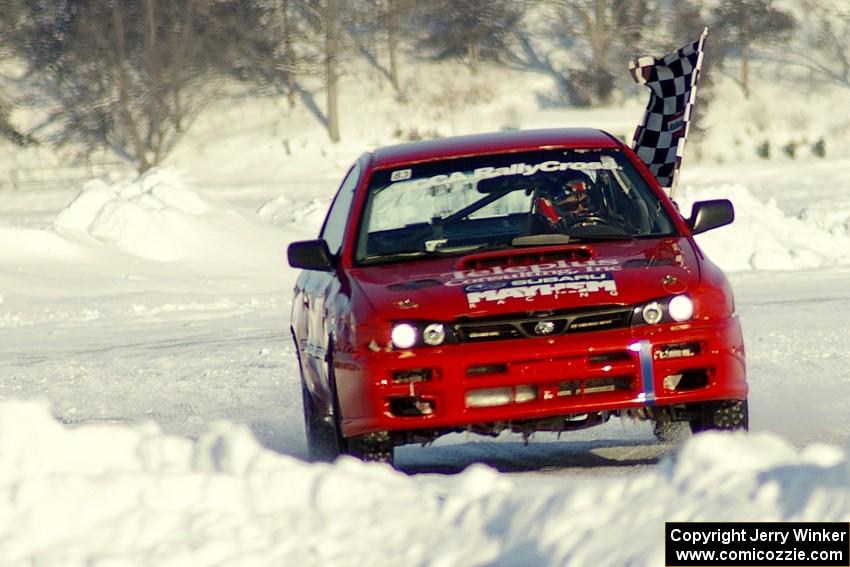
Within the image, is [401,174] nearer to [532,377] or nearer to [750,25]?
[532,377]

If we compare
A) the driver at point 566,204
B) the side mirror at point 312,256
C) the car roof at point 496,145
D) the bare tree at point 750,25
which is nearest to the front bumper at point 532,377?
the side mirror at point 312,256

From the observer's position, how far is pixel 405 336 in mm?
5801

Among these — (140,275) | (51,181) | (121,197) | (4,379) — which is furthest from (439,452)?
(51,181)

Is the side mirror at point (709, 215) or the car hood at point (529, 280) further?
the side mirror at point (709, 215)

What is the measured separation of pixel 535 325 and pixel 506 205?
116cm

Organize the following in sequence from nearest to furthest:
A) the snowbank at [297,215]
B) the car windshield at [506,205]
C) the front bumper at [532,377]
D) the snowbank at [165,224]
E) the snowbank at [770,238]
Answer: the front bumper at [532,377] → the car windshield at [506,205] → the snowbank at [770,238] → the snowbank at [165,224] → the snowbank at [297,215]

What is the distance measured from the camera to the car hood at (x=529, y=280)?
5801 millimetres

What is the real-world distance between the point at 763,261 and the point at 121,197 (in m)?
8.45

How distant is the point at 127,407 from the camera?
31.7ft

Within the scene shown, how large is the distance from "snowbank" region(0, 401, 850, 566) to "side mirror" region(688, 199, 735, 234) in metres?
1.97

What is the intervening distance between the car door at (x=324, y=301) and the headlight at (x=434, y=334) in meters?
0.48

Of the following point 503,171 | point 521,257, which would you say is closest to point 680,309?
point 521,257

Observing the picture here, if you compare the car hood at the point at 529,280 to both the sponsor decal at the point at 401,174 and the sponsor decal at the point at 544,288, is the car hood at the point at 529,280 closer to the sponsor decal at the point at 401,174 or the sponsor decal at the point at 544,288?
the sponsor decal at the point at 544,288

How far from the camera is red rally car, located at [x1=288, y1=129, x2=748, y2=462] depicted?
227 inches
